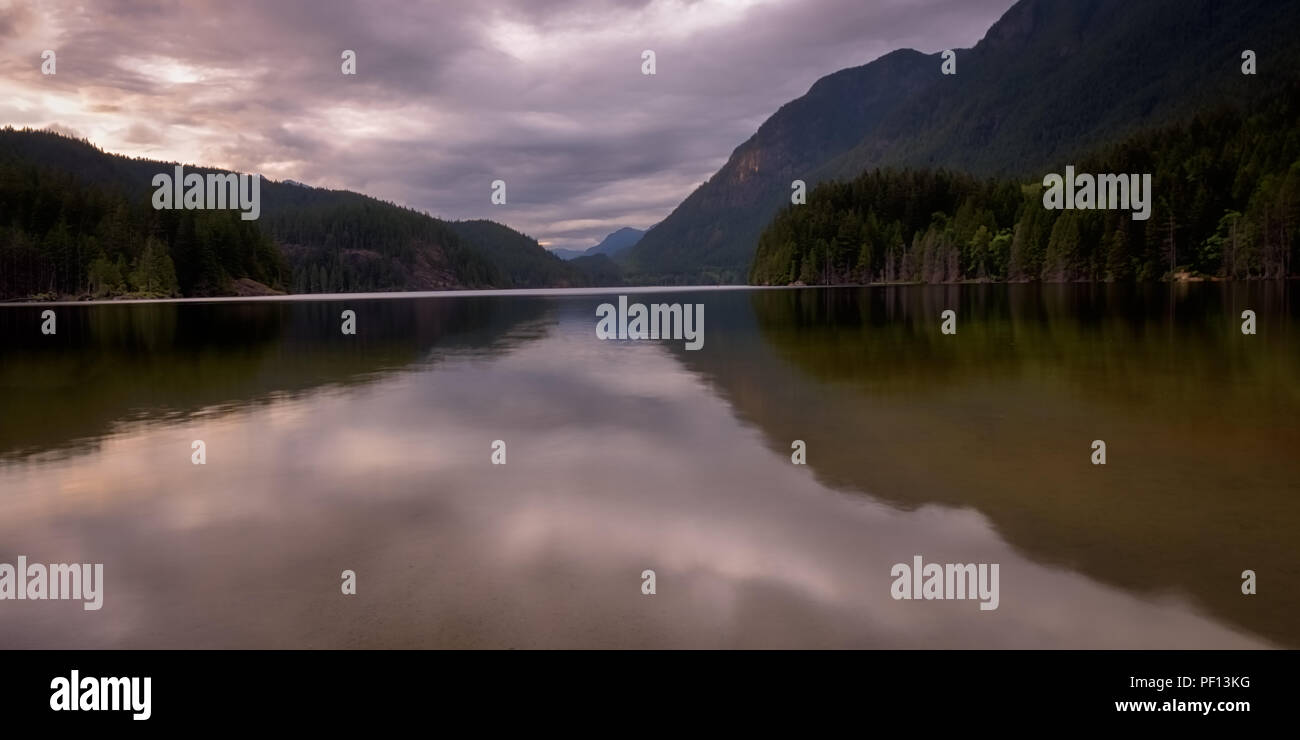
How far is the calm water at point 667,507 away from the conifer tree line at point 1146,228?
411 feet

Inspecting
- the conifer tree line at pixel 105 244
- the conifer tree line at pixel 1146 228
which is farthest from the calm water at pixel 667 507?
the conifer tree line at pixel 105 244

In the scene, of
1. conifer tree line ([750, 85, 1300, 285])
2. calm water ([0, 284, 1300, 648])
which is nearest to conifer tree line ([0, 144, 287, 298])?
conifer tree line ([750, 85, 1300, 285])

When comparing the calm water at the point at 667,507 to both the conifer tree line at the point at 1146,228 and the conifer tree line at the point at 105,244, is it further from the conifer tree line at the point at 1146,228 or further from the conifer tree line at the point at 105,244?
the conifer tree line at the point at 105,244

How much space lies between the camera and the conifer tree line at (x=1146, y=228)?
404 ft

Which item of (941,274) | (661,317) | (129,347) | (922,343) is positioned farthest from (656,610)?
(941,274)

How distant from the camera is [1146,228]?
136500mm

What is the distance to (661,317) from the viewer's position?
2776 inches

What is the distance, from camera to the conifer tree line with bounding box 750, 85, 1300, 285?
404 ft

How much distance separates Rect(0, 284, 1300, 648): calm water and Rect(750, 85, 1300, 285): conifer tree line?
125m

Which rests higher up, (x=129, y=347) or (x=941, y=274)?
(x=941, y=274)
